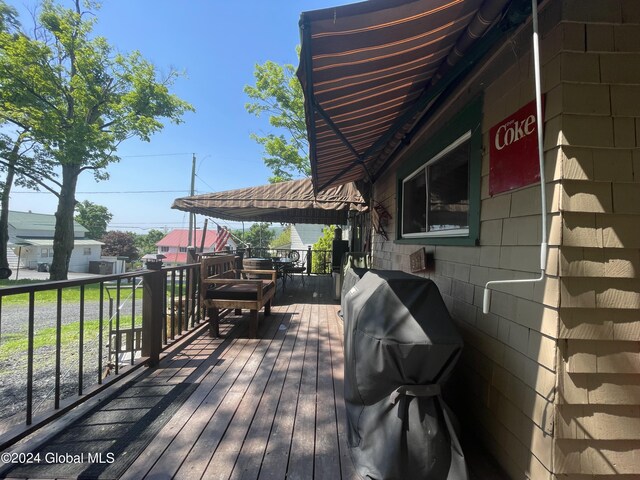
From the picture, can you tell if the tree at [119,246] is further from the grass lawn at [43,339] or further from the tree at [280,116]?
the grass lawn at [43,339]

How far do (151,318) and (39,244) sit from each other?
39.7 m

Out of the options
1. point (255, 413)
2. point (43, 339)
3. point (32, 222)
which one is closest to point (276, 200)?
point (255, 413)

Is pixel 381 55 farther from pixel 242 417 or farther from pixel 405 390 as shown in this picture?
pixel 242 417

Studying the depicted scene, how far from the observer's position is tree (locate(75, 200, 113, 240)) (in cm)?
5047

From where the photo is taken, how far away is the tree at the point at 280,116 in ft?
46.4

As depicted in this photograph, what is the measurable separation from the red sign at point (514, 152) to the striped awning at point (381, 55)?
388 mm

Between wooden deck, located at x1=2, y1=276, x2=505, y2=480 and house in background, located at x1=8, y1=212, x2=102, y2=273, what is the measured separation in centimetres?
3723

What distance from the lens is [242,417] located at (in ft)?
6.24

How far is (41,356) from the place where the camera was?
167 inches

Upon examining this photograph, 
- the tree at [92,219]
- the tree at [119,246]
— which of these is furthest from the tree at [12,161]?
the tree at [92,219]

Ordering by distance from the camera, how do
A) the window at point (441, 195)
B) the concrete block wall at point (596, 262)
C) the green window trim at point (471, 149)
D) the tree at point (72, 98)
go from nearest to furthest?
the concrete block wall at point (596, 262) → the green window trim at point (471, 149) → the window at point (441, 195) → the tree at point (72, 98)

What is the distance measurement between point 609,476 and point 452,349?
2.36 ft

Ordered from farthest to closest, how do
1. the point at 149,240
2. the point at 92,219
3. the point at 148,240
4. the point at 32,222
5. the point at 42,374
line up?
the point at 148,240, the point at 149,240, the point at 92,219, the point at 32,222, the point at 42,374

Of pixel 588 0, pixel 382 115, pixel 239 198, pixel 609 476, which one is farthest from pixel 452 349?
pixel 239 198
